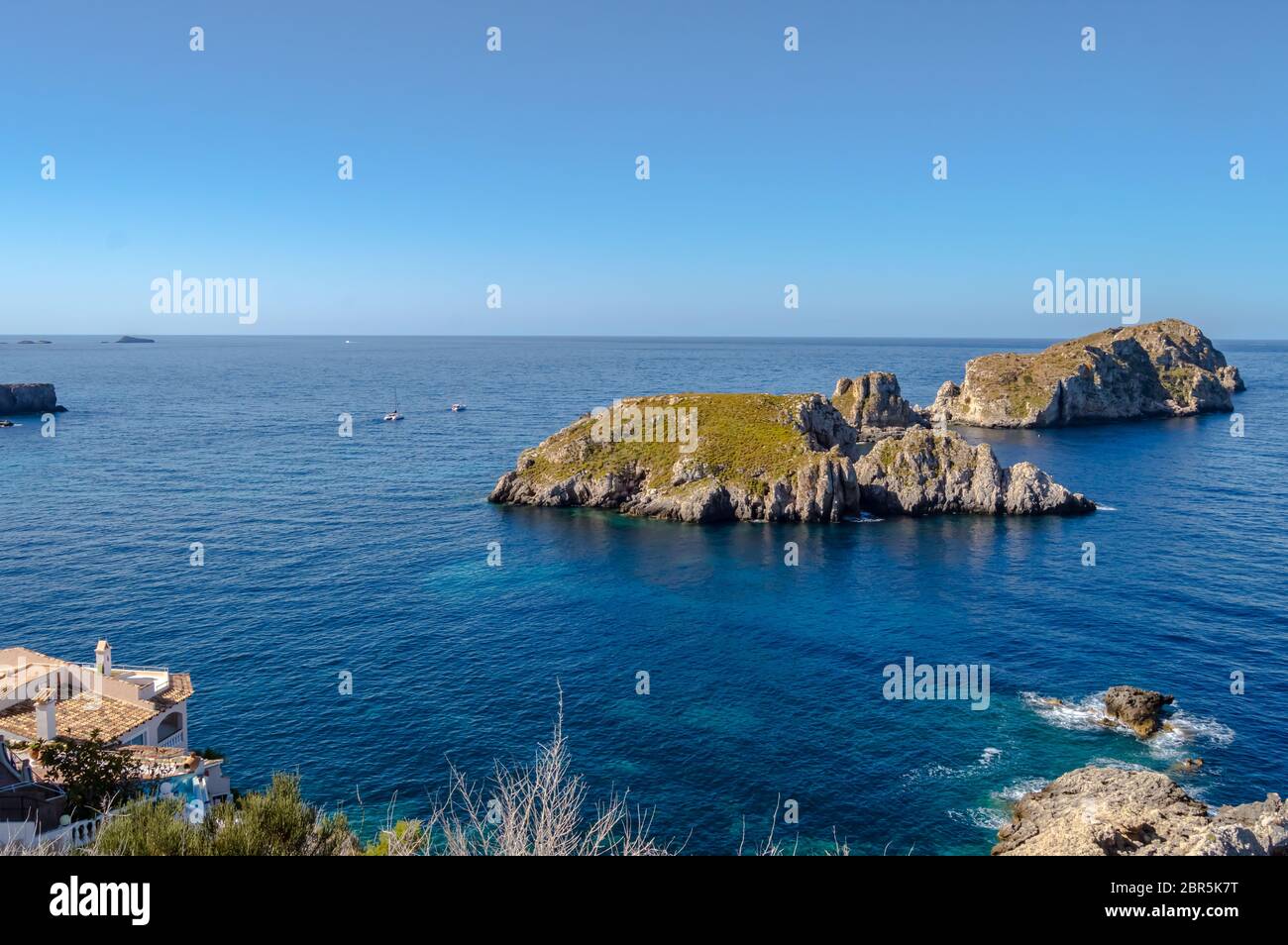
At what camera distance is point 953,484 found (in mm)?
108000

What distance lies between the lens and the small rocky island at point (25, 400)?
194 m

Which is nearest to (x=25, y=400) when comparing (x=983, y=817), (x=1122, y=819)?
(x=983, y=817)

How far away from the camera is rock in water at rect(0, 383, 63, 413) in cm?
19412

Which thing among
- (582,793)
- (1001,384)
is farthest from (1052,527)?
(1001,384)

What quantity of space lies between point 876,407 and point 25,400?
19088cm

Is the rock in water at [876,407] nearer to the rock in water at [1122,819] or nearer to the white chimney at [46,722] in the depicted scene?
the rock in water at [1122,819]

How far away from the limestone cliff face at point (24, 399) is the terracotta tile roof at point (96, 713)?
610 ft

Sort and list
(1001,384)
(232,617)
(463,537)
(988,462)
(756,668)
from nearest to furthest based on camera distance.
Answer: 1. (756,668)
2. (232,617)
3. (463,537)
4. (988,462)
5. (1001,384)

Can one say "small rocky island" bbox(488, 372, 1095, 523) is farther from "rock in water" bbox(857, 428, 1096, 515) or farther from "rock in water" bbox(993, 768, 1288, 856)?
"rock in water" bbox(993, 768, 1288, 856)

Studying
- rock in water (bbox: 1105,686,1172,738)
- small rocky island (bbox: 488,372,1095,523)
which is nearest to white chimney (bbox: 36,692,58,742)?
rock in water (bbox: 1105,686,1172,738)

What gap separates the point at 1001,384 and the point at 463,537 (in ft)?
452
